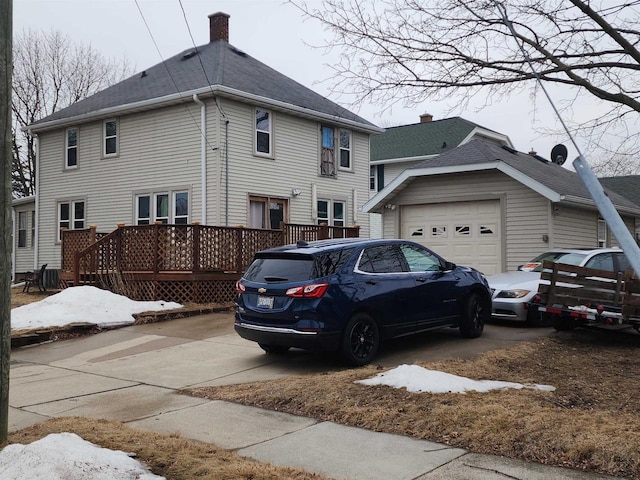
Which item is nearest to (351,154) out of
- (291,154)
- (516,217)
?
(291,154)

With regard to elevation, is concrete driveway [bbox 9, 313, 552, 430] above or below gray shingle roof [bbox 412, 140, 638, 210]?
below

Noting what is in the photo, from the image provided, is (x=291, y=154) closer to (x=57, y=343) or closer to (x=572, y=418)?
(x=57, y=343)

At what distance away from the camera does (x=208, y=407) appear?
6.43m

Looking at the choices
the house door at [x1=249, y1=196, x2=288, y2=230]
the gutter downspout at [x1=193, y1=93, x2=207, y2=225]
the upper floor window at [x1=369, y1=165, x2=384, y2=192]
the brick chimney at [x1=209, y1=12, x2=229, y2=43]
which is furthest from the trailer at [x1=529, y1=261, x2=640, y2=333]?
the upper floor window at [x1=369, y1=165, x2=384, y2=192]

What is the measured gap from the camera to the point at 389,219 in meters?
18.1

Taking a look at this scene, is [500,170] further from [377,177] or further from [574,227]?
[377,177]

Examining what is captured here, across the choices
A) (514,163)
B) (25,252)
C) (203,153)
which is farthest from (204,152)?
(25,252)

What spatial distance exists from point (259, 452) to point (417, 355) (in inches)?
171

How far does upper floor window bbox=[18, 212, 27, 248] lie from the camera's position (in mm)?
26203

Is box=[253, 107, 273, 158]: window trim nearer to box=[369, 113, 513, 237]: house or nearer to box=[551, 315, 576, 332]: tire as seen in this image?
box=[369, 113, 513, 237]: house

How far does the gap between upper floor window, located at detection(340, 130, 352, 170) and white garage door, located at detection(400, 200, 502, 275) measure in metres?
5.98

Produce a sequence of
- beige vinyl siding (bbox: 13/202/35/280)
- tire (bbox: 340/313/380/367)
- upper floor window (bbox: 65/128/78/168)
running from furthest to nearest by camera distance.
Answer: beige vinyl siding (bbox: 13/202/35/280) < upper floor window (bbox: 65/128/78/168) < tire (bbox: 340/313/380/367)

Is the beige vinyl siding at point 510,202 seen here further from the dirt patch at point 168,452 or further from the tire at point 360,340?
the dirt patch at point 168,452

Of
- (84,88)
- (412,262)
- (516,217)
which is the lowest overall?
(412,262)
